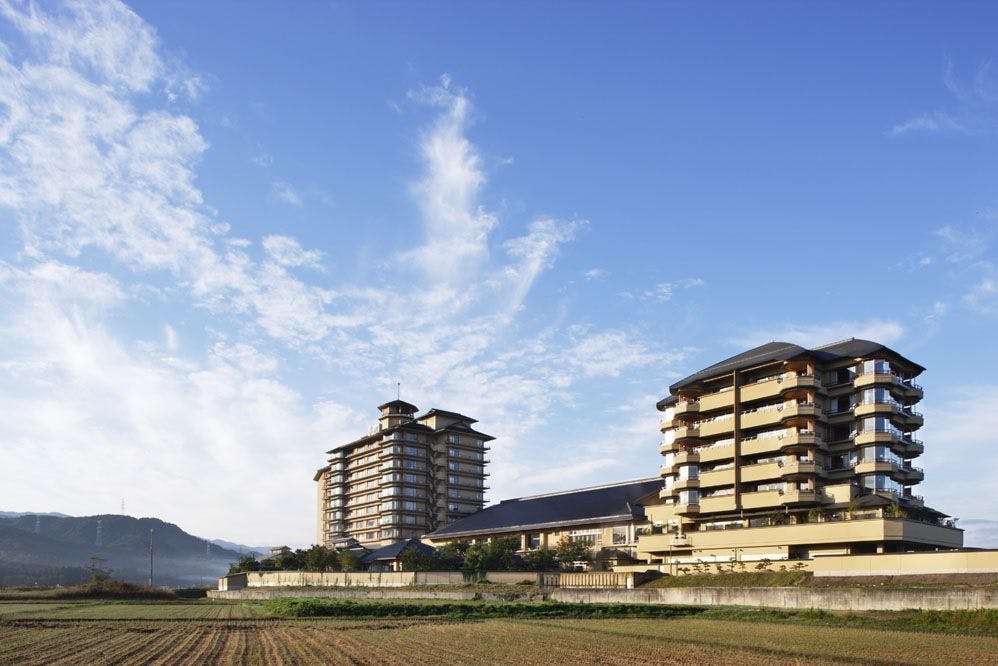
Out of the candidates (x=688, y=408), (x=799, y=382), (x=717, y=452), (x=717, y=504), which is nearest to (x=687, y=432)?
(x=688, y=408)

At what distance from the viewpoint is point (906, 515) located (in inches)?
2625

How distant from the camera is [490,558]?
96750 mm

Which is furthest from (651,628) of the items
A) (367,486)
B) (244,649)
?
(367,486)

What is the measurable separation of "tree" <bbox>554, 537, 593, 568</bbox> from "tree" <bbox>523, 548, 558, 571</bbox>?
1090 mm

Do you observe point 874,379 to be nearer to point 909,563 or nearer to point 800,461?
point 800,461

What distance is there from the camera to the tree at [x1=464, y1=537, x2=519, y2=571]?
96.1 m

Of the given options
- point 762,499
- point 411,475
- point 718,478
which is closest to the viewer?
point 762,499

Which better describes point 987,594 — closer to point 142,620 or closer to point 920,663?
point 920,663

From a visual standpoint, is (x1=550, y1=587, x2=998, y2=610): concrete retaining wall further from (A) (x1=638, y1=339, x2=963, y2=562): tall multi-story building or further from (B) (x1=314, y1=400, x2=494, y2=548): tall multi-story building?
(B) (x1=314, y1=400, x2=494, y2=548): tall multi-story building

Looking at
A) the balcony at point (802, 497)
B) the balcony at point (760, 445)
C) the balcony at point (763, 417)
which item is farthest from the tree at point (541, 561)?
the balcony at point (802, 497)

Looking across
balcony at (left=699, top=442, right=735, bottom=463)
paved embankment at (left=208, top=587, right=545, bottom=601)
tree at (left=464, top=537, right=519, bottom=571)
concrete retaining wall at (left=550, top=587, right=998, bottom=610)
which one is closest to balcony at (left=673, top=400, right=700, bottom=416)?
balcony at (left=699, top=442, right=735, bottom=463)

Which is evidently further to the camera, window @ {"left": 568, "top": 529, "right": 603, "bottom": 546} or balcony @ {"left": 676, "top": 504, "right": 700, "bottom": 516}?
window @ {"left": 568, "top": 529, "right": 603, "bottom": 546}

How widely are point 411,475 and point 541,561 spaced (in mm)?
57380

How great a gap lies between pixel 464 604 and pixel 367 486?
97308 millimetres
